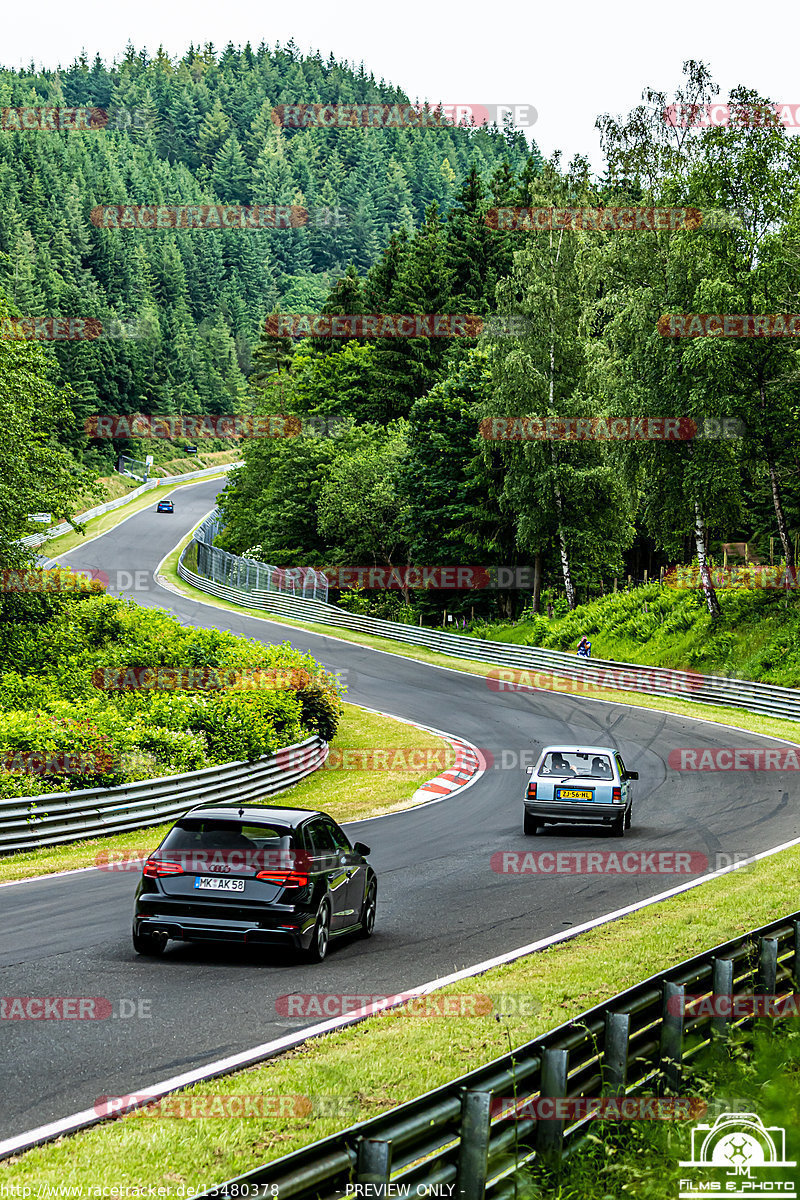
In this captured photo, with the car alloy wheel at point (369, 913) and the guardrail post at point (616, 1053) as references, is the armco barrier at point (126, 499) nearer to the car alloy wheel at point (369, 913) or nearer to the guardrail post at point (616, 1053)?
the car alloy wheel at point (369, 913)

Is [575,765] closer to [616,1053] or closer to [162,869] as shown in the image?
[162,869]

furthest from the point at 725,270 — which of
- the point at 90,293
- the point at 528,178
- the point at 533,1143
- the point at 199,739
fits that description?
the point at 90,293

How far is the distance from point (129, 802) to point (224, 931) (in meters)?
10.0

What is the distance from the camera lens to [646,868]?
16.7 meters

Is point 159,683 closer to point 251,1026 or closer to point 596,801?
point 596,801

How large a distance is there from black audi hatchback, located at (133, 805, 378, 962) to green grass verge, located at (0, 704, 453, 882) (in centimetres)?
551

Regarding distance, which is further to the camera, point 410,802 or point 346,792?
point 346,792

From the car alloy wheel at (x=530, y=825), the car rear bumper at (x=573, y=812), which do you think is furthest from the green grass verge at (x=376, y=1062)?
the car alloy wheel at (x=530, y=825)

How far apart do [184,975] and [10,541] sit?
945 inches

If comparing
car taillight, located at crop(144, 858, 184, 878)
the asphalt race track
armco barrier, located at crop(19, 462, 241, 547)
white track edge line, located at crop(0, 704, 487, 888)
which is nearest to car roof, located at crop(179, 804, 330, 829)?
car taillight, located at crop(144, 858, 184, 878)

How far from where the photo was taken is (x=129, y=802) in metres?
19.7

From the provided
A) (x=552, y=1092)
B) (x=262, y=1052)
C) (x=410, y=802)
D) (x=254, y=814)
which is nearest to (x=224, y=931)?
(x=254, y=814)

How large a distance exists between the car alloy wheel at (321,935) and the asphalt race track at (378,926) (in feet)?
0.57

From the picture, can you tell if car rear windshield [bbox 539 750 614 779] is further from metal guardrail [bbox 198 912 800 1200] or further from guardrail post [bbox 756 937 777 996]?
guardrail post [bbox 756 937 777 996]
